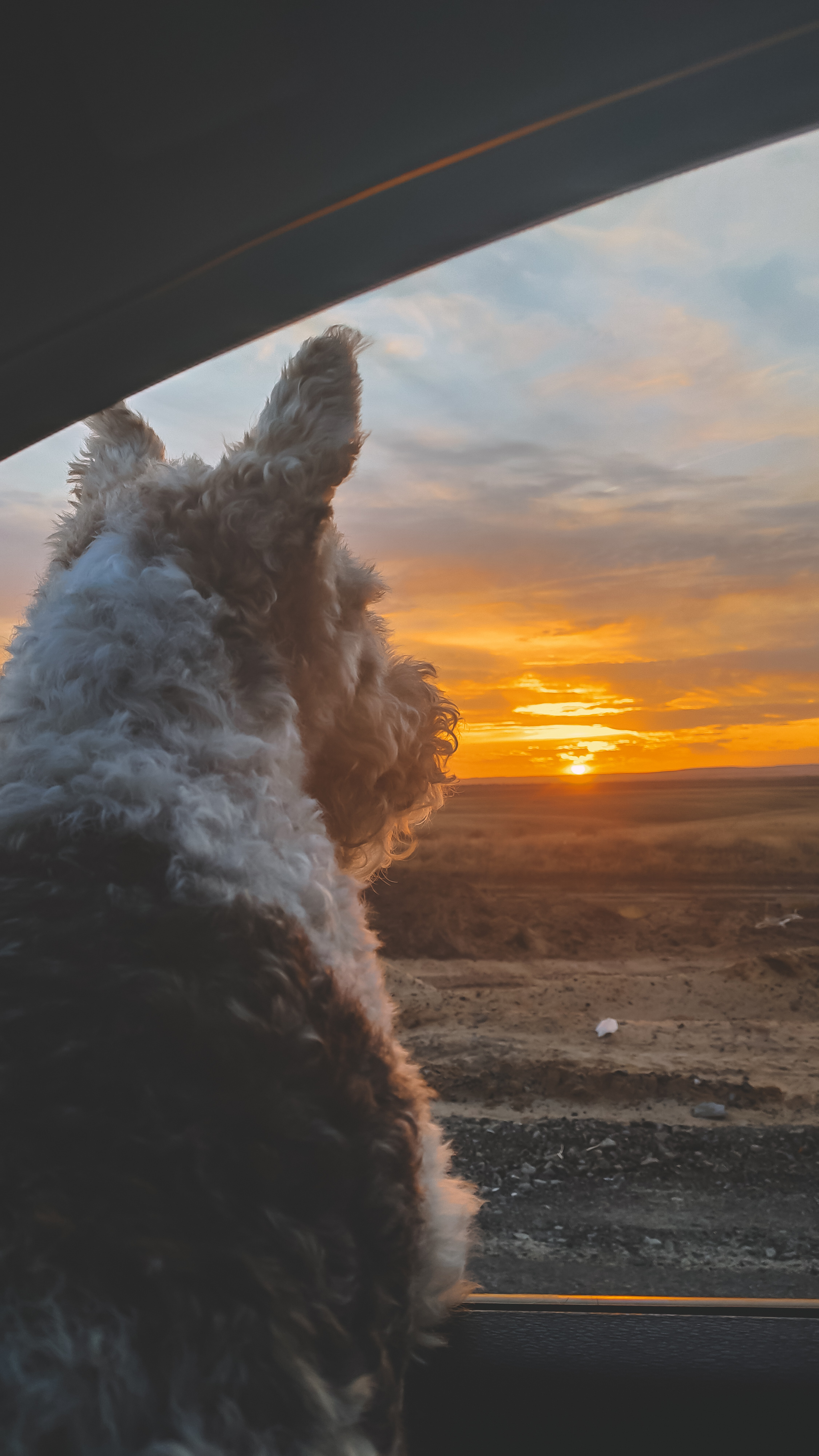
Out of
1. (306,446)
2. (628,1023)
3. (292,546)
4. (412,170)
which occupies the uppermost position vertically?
(412,170)

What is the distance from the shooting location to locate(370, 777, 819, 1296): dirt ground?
8.79 feet

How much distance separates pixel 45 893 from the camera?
34.9 inches

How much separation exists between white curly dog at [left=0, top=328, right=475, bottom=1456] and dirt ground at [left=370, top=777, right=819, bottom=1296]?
1.87 feet

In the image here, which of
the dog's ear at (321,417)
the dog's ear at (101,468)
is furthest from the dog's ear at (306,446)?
the dog's ear at (101,468)

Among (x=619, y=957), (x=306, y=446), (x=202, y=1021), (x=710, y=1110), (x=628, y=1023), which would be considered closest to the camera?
(x=202, y=1021)

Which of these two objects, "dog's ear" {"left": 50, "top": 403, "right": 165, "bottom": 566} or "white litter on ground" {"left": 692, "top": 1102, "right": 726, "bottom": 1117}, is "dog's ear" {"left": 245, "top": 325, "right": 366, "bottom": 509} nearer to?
"dog's ear" {"left": 50, "top": 403, "right": 165, "bottom": 566}

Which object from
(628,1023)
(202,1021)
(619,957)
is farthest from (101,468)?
(619,957)

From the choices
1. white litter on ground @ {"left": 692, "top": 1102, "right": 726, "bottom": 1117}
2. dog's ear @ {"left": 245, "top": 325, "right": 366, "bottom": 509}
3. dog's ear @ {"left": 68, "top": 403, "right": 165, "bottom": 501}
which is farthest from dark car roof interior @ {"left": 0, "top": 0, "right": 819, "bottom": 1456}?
white litter on ground @ {"left": 692, "top": 1102, "right": 726, "bottom": 1117}

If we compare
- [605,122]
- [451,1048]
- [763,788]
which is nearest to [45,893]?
[605,122]

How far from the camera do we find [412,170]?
1.18m

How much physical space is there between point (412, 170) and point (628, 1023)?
16.6ft

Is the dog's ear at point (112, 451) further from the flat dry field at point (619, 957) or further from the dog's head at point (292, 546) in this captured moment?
the flat dry field at point (619, 957)

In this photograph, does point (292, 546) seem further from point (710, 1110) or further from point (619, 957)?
point (619, 957)

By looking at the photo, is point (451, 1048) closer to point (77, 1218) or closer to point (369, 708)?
point (369, 708)
